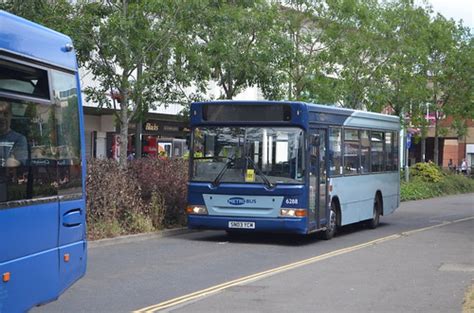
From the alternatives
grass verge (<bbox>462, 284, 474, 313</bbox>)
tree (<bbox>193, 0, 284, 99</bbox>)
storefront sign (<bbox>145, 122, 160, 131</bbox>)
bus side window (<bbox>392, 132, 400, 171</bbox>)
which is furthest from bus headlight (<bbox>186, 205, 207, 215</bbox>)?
storefront sign (<bbox>145, 122, 160, 131</bbox>)

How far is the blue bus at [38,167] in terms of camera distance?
20.2 ft

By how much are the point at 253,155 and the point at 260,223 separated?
1.34 m

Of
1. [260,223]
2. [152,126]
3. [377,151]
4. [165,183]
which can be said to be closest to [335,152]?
[260,223]

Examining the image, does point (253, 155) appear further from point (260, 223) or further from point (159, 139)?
point (159, 139)

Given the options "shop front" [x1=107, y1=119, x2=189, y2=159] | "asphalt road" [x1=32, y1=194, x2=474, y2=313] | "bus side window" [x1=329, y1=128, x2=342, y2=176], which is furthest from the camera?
"shop front" [x1=107, y1=119, x2=189, y2=159]

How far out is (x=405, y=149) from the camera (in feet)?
135

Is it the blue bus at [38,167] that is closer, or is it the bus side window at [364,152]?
the blue bus at [38,167]

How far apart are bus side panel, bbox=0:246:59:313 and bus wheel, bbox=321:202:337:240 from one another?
996 centimetres

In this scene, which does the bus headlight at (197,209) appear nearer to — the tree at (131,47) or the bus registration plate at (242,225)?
the bus registration plate at (242,225)

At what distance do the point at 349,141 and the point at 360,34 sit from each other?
40.4ft

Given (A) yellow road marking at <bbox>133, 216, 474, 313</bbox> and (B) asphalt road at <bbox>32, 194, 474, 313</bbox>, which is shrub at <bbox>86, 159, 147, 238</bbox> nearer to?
(B) asphalt road at <bbox>32, 194, 474, 313</bbox>

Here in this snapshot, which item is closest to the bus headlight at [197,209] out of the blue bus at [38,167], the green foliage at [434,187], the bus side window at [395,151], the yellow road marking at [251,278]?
the yellow road marking at [251,278]

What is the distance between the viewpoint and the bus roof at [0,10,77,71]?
6.16 meters

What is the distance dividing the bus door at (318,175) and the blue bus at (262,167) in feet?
0.06
